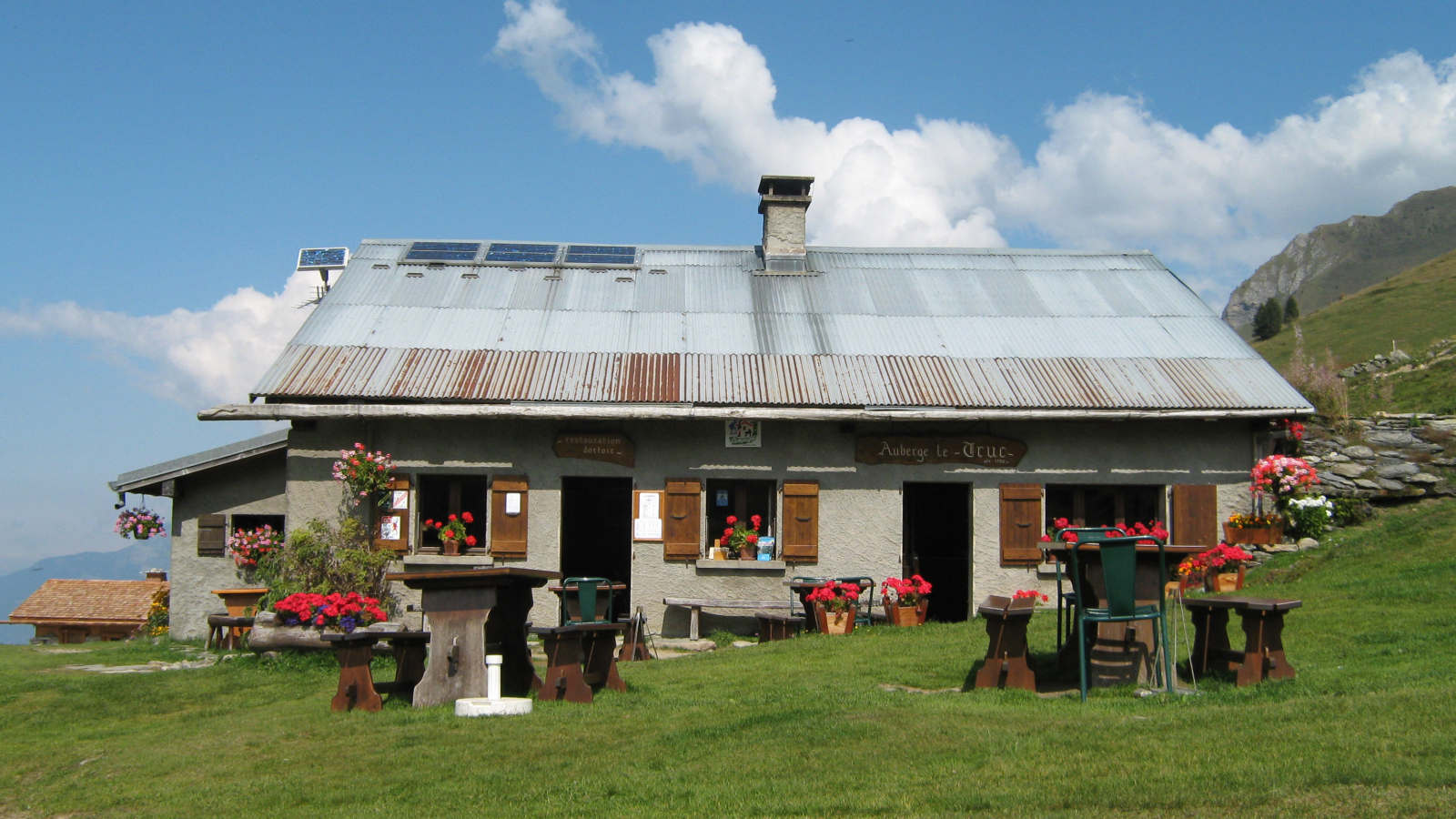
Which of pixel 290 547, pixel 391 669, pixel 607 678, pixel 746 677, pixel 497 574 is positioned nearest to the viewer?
pixel 497 574

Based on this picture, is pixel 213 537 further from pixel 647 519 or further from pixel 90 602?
pixel 90 602

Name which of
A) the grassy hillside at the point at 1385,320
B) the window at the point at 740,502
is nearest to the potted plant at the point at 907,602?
the window at the point at 740,502

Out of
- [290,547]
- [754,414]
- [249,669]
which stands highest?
[754,414]

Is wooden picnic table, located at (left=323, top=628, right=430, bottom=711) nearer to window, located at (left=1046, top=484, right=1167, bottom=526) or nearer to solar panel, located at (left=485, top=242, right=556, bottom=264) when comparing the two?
window, located at (left=1046, top=484, right=1167, bottom=526)

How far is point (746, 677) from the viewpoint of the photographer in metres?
8.66

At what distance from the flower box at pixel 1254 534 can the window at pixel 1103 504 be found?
810 mm

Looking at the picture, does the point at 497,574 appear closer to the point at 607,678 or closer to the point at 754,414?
the point at 607,678

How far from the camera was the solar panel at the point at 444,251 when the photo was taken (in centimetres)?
1655

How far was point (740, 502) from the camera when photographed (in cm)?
1329

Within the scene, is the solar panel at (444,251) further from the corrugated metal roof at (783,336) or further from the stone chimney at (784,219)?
the stone chimney at (784,219)

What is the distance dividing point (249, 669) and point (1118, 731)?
25.2 feet

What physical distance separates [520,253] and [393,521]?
5649 millimetres

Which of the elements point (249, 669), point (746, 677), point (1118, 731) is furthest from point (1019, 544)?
point (249, 669)

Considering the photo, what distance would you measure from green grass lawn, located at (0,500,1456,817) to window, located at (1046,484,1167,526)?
4.27 meters
